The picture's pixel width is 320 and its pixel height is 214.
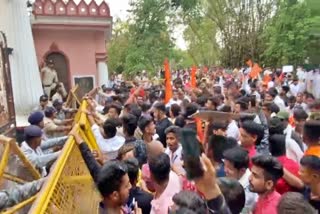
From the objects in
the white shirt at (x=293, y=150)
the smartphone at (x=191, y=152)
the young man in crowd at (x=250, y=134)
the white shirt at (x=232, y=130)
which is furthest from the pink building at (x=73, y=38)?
the smartphone at (x=191, y=152)

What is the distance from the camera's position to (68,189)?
3.91 m

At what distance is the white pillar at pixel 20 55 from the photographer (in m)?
11.9

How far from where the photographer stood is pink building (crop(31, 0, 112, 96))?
55.2 feet

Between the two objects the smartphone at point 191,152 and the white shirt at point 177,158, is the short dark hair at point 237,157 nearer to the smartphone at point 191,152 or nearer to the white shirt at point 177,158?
the white shirt at point 177,158

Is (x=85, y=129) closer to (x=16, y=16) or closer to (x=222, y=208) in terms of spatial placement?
(x=222, y=208)

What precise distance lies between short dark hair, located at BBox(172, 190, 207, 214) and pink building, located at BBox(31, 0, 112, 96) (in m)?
14.5

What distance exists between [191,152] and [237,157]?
6.45 ft

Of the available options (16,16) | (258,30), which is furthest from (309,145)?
(258,30)

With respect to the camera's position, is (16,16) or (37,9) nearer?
(16,16)

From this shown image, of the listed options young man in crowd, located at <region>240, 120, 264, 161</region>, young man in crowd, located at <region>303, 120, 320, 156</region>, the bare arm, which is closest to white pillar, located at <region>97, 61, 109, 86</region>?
young man in crowd, located at <region>240, 120, 264, 161</region>

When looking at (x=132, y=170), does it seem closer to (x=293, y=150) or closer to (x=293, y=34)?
(x=293, y=150)

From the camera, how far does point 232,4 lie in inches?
1453

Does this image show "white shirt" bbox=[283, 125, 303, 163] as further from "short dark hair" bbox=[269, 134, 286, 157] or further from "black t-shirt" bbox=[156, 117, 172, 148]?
"black t-shirt" bbox=[156, 117, 172, 148]

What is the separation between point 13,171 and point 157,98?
21.8 feet
